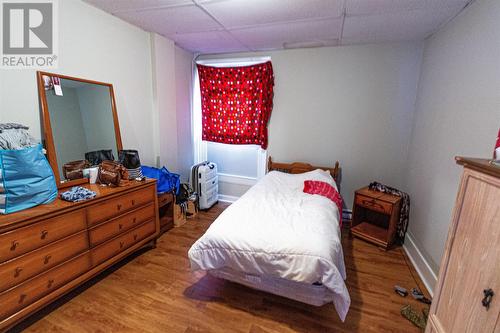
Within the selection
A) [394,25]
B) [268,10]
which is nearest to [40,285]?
[268,10]

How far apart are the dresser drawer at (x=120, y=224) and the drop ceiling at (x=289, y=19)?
195cm

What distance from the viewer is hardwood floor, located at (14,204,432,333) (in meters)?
1.59

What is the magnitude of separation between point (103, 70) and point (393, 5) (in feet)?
9.15

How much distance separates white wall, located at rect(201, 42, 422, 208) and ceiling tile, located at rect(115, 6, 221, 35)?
3.47ft

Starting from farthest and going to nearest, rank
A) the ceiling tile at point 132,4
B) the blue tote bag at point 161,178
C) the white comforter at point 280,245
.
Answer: the blue tote bag at point 161,178, the ceiling tile at point 132,4, the white comforter at point 280,245

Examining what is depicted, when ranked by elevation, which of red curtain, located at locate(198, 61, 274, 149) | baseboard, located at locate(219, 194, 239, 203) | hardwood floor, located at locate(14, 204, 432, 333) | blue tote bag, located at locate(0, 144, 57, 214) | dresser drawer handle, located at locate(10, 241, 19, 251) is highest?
red curtain, located at locate(198, 61, 274, 149)

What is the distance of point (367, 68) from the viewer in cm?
297

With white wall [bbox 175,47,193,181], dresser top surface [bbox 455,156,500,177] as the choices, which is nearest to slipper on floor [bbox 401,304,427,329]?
dresser top surface [bbox 455,156,500,177]

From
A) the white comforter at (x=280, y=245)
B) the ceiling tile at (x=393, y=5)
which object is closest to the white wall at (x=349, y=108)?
the ceiling tile at (x=393, y=5)

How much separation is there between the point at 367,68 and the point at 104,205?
3.38 metres

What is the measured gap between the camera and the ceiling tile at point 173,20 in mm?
2184

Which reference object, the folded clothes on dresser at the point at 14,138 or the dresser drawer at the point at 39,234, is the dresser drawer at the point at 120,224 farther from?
the folded clothes on dresser at the point at 14,138

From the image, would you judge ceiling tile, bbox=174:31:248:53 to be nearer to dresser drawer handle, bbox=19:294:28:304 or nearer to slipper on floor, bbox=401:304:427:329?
dresser drawer handle, bbox=19:294:28:304

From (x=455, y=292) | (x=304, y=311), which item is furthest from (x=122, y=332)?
(x=455, y=292)
